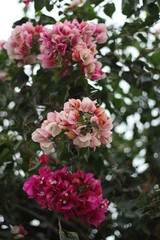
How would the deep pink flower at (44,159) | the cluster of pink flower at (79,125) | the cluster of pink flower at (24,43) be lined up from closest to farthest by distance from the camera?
the cluster of pink flower at (79,125), the deep pink flower at (44,159), the cluster of pink flower at (24,43)

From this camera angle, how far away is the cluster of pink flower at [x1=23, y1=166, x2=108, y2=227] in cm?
119

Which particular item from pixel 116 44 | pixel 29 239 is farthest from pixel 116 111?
pixel 29 239

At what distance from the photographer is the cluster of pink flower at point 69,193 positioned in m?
1.19

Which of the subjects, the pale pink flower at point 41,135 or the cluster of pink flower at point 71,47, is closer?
the pale pink flower at point 41,135

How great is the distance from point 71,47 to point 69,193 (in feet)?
1.76

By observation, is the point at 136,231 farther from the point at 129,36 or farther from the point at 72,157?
the point at 129,36

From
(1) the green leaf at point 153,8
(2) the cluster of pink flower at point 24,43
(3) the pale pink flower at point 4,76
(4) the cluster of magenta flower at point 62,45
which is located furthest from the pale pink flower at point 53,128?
(3) the pale pink flower at point 4,76

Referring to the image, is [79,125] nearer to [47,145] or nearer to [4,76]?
[47,145]

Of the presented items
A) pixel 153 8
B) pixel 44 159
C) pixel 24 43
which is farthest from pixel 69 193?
pixel 153 8

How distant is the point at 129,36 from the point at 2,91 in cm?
69

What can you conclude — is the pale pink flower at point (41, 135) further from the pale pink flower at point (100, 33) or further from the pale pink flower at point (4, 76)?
the pale pink flower at point (4, 76)

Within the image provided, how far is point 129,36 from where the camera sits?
185 centimetres

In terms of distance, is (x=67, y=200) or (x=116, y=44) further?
(x=116, y=44)

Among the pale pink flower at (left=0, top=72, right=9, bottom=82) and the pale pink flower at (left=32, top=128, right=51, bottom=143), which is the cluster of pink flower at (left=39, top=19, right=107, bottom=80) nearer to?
the pale pink flower at (left=32, top=128, right=51, bottom=143)
